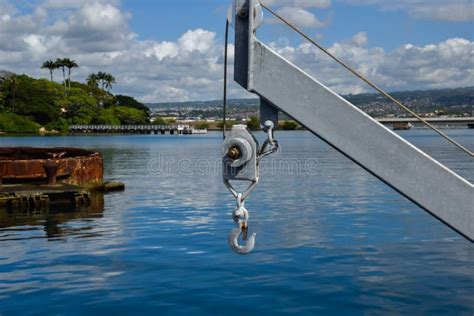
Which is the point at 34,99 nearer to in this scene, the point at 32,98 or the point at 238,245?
the point at 32,98

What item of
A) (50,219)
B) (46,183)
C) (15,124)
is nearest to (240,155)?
(50,219)

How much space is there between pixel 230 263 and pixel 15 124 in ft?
554

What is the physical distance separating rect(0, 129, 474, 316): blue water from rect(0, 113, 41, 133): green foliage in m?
153

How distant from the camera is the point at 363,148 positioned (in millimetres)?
6012

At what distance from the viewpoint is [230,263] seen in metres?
14.6

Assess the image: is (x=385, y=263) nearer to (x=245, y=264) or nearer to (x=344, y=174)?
(x=245, y=264)

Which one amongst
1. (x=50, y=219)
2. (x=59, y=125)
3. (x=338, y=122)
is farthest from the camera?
(x=59, y=125)

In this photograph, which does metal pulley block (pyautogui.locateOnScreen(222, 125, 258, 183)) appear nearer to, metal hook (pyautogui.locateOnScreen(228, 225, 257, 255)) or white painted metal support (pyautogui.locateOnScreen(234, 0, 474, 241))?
white painted metal support (pyautogui.locateOnScreen(234, 0, 474, 241))

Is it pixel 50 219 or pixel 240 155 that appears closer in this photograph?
pixel 240 155

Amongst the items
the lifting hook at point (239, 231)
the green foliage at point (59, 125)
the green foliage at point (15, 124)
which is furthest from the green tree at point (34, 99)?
the lifting hook at point (239, 231)

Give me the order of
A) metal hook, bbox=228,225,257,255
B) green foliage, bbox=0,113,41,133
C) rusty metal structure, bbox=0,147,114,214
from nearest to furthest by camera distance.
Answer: metal hook, bbox=228,225,257,255, rusty metal structure, bbox=0,147,114,214, green foliage, bbox=0,113,41,133

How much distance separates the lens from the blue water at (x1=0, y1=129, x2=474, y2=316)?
11.3m

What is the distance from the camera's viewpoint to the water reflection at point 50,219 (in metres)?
19.7

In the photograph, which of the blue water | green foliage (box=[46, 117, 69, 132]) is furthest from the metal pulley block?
green foliage (box=[46, 117, 69, 132])
